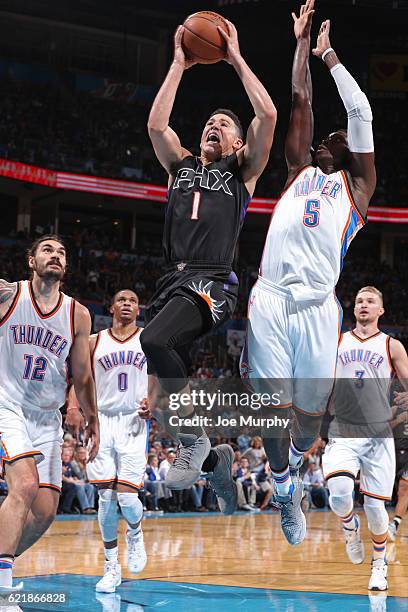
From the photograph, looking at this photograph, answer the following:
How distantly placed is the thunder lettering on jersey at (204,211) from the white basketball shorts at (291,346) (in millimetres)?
438

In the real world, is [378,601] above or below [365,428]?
below

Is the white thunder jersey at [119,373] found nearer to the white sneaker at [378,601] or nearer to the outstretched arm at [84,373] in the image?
the outstretched arm at [84,373]

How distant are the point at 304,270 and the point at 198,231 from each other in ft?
2.36

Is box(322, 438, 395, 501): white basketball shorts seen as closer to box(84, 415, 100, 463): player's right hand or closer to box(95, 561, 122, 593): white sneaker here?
box(95, 561, 122, 593): white sneaker

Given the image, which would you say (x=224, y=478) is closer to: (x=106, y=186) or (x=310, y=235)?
(x=310, y=235)

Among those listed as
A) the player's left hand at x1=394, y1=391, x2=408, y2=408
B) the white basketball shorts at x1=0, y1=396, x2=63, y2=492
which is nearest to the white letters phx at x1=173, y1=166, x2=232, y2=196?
the player's left hand at x1=394, y1=391, x2=408, y2=408

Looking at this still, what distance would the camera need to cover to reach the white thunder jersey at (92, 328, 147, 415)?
8602 mm

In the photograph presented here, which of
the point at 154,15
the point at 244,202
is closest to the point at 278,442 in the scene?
the point at 244,202

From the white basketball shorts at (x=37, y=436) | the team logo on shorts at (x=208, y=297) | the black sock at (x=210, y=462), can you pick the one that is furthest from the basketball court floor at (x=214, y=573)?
the team logo on shorts at (x=208, y=297)

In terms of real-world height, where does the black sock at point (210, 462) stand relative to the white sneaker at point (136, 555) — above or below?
above

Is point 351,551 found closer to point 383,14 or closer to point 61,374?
point 61,374

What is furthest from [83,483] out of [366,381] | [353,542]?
[366,381]

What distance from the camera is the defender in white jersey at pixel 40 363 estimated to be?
244 inches

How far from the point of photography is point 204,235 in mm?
5219
